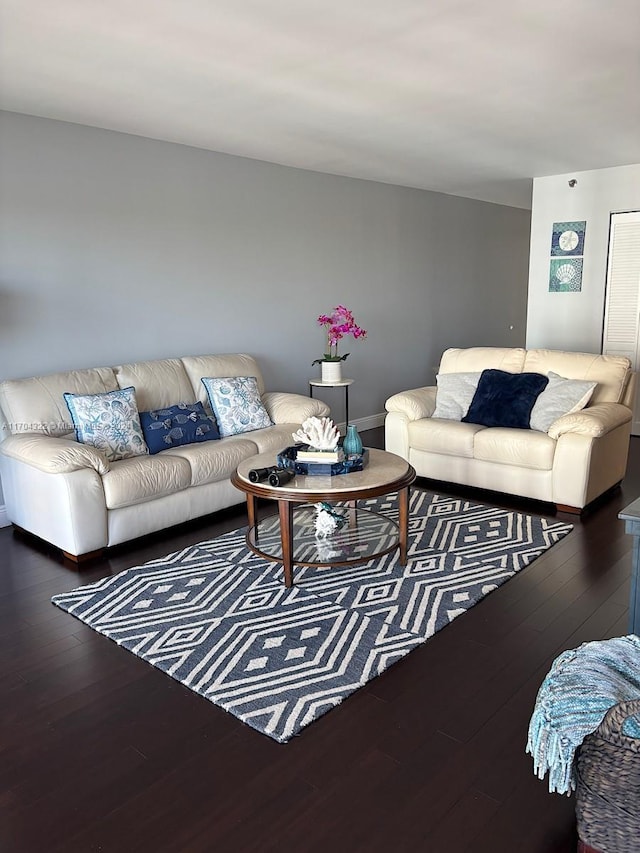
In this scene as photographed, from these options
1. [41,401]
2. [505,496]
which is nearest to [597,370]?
[505,496]

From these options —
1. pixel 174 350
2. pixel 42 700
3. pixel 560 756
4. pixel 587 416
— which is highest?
pixel 174 350

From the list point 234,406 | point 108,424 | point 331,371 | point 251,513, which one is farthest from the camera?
point 331,371

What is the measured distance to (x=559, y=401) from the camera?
4305 mm

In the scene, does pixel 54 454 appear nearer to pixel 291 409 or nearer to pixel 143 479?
pixel 143 479

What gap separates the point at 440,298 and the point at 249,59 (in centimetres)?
477

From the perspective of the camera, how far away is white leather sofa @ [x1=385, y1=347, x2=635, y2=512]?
398 cm

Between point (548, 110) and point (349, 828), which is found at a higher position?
point (548, 110)

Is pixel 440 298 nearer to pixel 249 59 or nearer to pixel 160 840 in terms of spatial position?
pixel 249 59

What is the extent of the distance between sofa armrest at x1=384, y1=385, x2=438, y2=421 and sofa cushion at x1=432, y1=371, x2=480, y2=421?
0.06 metres

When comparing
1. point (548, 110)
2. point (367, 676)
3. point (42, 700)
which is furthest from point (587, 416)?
point (42, 700)

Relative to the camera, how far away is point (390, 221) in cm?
647

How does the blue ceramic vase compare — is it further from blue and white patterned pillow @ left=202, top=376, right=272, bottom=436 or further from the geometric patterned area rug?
blue and white patterned pillow @ left=202, top=376, right=272, bottom=436

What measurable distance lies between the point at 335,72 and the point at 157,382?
2161 millimetres

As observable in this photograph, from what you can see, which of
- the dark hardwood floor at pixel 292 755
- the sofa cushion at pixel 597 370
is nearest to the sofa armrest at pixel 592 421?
the sofa cushion at pixel 597 370
